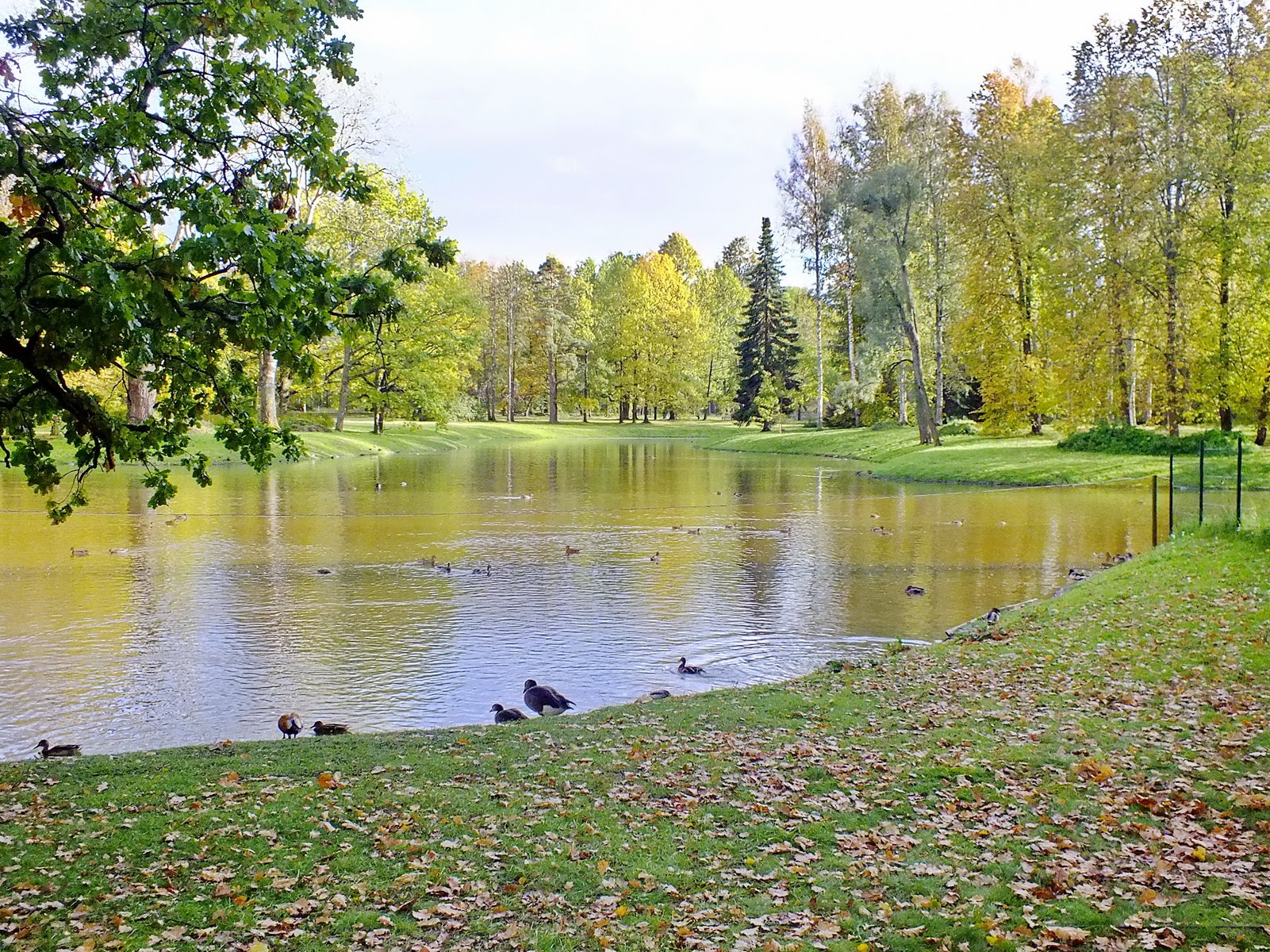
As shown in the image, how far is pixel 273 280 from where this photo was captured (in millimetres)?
6543

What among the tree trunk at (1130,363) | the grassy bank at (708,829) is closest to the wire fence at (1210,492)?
the tree trunk at (1130,363)

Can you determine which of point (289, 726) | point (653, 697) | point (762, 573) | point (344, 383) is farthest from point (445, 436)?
point (289, 726)

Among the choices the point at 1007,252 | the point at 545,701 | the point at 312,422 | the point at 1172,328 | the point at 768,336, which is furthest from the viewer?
the point at 768,336

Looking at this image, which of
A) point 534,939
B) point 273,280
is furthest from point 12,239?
point 534,939

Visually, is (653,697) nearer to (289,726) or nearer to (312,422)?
(289,726)

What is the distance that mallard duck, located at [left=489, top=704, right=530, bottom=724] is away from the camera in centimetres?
1003

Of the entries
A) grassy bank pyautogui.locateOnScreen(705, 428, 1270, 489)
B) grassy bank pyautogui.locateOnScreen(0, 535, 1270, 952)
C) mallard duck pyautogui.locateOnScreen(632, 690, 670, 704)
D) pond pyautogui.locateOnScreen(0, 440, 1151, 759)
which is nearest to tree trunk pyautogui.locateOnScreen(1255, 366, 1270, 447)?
grassy bank pyautogui.locateOnScreen(705, 428, 1270, 489)

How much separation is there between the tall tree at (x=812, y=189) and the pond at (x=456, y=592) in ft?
83.5

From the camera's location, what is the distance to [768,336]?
6731cm

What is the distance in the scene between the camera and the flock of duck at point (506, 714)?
29.3 ft

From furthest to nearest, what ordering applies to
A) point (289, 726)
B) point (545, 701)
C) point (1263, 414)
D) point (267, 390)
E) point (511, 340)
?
point (511, 340), point (267, 390), point (1263, 414), point (545, 701), point (289, 726)

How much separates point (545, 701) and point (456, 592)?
22.4 ft

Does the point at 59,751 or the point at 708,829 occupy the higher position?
the point at 708,829

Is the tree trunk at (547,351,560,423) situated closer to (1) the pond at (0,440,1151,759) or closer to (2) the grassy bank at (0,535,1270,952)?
(1) the pond at (0,440,1151,759)
